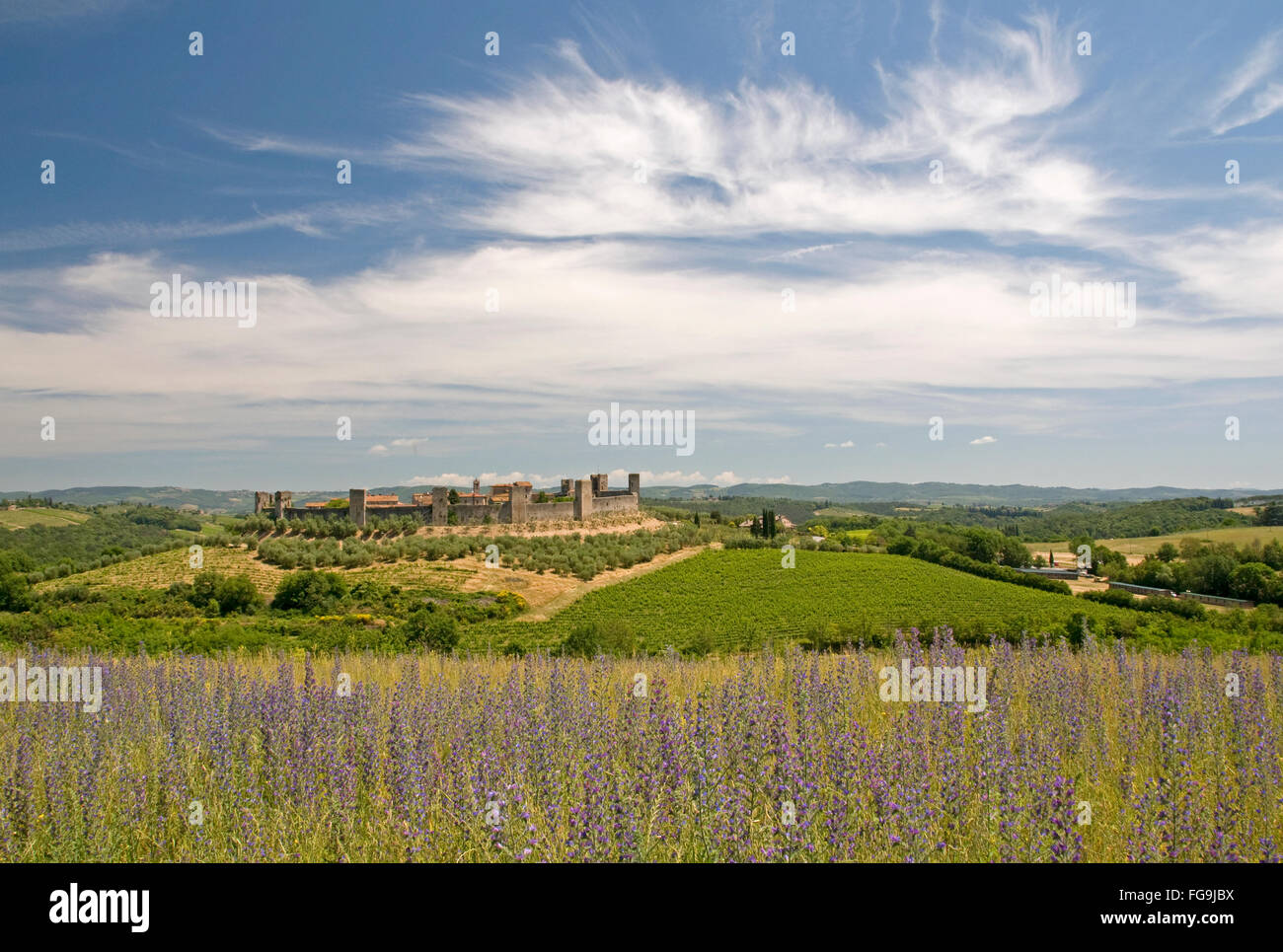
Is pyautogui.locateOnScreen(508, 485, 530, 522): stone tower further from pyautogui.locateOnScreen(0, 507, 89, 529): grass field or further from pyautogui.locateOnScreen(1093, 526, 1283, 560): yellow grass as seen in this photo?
pyautogui.locateOnScreen(1093, 526, 1283, 560): yellow grass

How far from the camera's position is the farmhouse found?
5419cm

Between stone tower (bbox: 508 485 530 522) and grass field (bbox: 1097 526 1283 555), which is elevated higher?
stone tower (bbox: 508 485 530 522)

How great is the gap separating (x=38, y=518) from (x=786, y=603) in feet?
271

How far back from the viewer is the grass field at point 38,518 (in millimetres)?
73625

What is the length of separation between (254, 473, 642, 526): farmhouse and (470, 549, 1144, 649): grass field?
13516 millimetres

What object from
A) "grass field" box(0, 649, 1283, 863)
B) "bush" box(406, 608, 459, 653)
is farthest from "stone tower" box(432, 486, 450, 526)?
"grass field" box(0, 649, 1283, 863)

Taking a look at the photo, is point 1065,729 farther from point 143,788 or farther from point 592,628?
point 592,628

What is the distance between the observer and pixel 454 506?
55.5 meters

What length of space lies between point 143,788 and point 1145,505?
17383 centimetres

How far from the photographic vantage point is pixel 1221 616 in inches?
918

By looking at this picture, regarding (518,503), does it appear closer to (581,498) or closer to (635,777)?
(581,498)

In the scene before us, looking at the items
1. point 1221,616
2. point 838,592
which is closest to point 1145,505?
point 838,592

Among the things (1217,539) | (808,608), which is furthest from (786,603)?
(1217,539)
